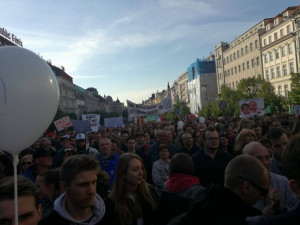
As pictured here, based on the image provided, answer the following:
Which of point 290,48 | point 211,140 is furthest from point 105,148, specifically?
point 290,48

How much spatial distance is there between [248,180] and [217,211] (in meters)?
0.65

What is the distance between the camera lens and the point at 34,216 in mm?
2105

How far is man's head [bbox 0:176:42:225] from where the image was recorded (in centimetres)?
199

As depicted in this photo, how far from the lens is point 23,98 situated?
2.40 m

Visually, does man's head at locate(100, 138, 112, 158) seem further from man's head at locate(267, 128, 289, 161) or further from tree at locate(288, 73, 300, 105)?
tree at locate(288, 73, 300, 105)

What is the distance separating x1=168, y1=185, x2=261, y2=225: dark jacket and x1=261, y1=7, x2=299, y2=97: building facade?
44110mm

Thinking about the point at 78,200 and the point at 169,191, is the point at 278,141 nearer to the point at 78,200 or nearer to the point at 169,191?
the point at 169,191

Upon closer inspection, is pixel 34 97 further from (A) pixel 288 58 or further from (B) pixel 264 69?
(B) pixel 264 69

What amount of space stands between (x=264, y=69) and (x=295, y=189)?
53.5 metres

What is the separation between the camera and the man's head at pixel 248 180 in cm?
210

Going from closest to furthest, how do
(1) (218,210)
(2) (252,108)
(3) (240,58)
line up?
(1) (218,210), (2) (252,108), (3) (240,58)

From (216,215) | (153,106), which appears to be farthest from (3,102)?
(153,106)

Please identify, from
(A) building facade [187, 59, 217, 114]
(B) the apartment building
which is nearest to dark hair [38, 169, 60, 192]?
(B) the apartment building

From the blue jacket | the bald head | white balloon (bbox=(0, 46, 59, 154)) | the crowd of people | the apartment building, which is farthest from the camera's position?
the apartment building
